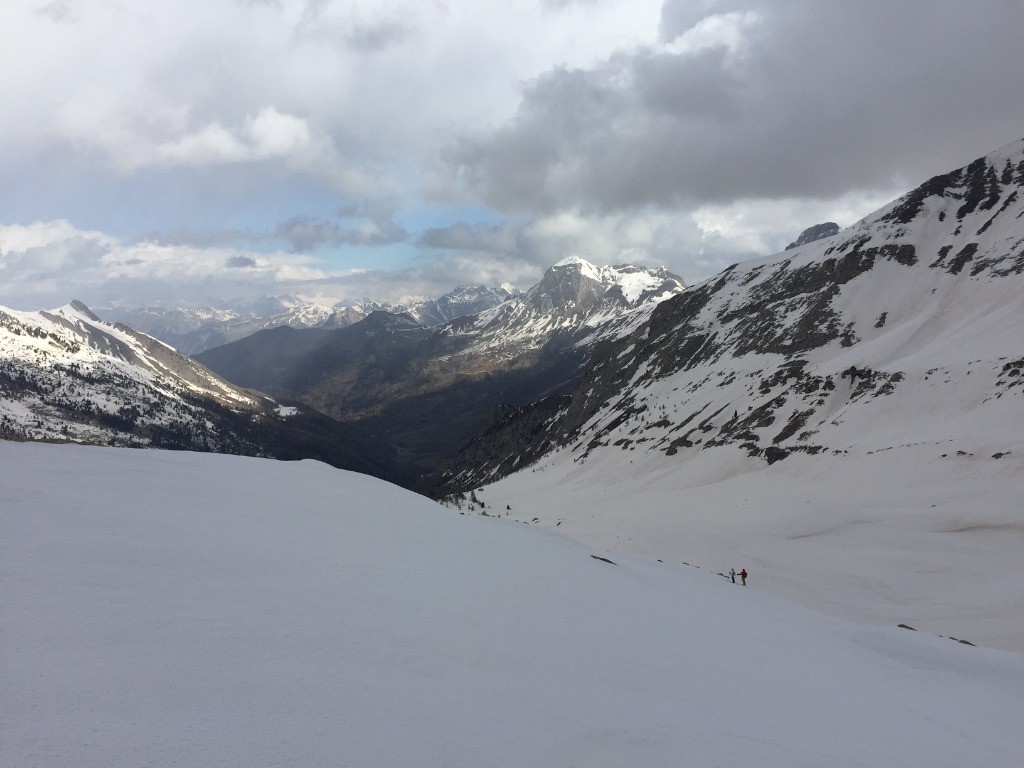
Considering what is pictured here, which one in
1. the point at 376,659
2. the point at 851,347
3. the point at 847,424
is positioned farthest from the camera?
the point at 851,347

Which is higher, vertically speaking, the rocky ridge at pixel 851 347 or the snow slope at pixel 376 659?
the rocky ridge at pixel 851 347

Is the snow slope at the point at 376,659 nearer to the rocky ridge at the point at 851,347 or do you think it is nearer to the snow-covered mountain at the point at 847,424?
the snow-covered mountain at the point at 847,424

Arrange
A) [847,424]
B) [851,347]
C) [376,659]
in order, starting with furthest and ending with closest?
[851,347] → [847,424] → [376,659]

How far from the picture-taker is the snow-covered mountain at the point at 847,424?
2781 cm

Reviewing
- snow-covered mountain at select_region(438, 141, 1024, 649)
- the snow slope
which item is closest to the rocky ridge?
snow-covered mountain at select_region(438, 141, 1024, 649)

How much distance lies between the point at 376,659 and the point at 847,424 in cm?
5252

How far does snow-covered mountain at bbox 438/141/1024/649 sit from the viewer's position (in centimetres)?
2781

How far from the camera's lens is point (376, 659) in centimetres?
620

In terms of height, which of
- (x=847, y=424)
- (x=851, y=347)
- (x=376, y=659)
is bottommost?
(x=376, y=659)

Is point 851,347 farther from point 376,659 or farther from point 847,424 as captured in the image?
point 376,659

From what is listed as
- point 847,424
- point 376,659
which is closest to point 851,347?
point 847,424

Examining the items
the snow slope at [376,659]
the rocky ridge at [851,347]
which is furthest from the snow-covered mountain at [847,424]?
the snow slope at [376,659]

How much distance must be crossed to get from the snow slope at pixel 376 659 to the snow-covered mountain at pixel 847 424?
16945mm

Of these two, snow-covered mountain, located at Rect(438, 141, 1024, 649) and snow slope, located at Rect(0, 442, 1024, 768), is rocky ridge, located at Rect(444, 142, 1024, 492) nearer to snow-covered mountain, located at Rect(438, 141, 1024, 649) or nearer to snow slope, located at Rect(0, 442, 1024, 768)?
snow-covered mountain, located at Rect(438, 141, 1024, 649)
